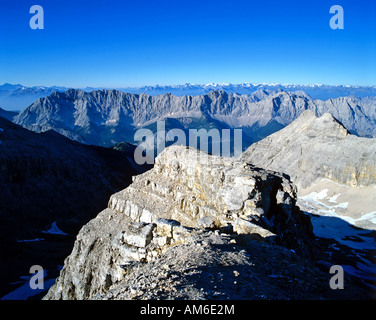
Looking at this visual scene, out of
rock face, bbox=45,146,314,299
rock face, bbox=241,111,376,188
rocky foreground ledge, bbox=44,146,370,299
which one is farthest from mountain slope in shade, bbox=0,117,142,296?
rock face, bbox=241,111,376,188

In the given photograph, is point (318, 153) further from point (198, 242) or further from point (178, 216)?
point (198, 242)

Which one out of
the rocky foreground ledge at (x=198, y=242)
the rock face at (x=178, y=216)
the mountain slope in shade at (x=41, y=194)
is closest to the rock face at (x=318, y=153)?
the rock face at (x=178, y=216)

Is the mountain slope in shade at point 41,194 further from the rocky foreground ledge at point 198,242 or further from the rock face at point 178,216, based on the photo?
the rocky foreground ledge at point 198,242

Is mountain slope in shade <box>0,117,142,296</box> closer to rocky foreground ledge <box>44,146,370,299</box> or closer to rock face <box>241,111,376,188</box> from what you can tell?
rocky foreground ledge <box>44,146,370,299</box>

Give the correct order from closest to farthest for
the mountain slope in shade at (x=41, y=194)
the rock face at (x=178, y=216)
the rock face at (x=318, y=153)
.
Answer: the rock face at (x=178, y=216), the mountain slope in shade at (x=41, y=194), the rock face at (x=318, y=153)

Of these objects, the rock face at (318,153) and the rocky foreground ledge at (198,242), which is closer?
the rocky foreground ledge at (198,242)

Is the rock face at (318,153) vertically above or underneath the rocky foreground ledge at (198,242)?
above

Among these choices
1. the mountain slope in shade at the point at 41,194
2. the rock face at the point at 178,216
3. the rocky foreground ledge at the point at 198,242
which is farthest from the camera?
the mountain slope in shade at the point at 41,194
